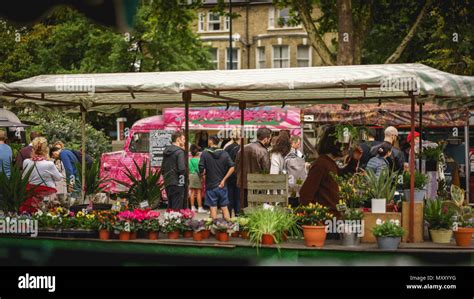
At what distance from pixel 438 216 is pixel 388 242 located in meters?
1.03

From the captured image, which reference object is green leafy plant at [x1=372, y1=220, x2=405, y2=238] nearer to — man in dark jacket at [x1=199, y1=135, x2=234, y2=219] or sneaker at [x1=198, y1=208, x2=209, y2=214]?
man in dark jacket at [x1=199, y1=135, x2=234, y2=219]

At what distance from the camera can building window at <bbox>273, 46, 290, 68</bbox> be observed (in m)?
53.2

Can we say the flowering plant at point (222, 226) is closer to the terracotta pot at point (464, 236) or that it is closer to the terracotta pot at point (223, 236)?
the terracotta pot at point (223, 236)

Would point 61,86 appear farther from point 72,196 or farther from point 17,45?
point 17,45

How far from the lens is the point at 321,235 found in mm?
7938

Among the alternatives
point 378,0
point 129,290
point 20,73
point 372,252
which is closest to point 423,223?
point 372,252

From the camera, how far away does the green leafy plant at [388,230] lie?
300 inches

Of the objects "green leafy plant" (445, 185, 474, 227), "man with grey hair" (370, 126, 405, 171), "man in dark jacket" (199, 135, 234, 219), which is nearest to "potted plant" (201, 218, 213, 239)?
"green leafy plant" (445, 185, 474, 227)

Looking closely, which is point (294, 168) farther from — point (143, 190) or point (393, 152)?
point (143, 190)

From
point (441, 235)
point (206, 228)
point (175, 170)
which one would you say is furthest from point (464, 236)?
point (175, 170)

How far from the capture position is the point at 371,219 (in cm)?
827

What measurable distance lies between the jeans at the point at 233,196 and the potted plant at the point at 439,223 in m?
5.83

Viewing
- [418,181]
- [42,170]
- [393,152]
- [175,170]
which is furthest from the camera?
[393,152]

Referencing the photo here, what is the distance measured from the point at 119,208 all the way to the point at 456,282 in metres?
4.12
